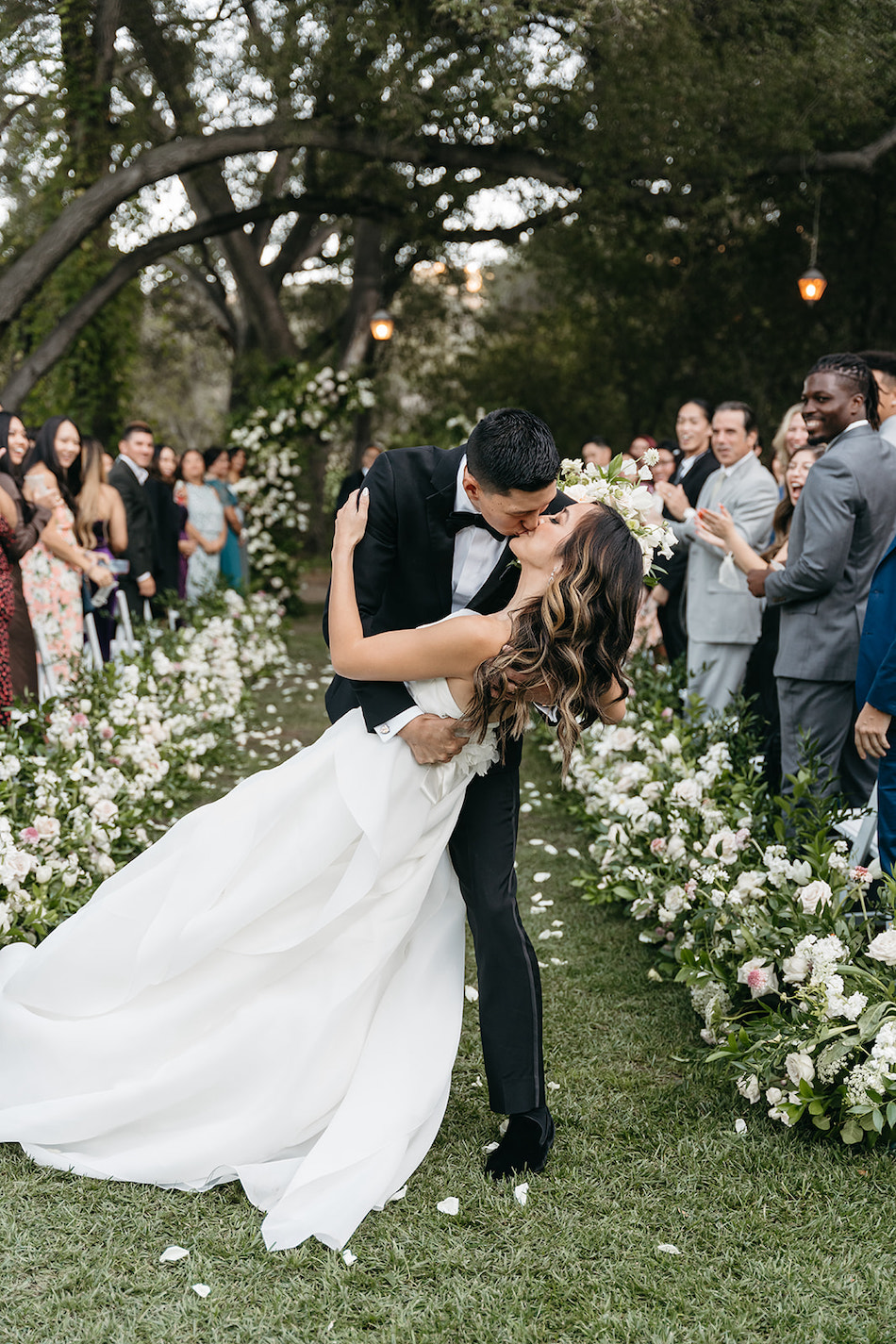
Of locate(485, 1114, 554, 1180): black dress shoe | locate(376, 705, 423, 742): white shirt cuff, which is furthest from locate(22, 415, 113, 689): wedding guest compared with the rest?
locate(485, 1114, 554, 1180): black dress shoe

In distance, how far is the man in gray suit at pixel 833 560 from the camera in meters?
4.53

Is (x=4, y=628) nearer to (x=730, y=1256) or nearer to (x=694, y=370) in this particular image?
(x=730, y=1256)

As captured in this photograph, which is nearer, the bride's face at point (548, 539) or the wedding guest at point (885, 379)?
the bride's face at point (548, 539)

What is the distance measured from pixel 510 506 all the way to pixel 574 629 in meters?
0.35

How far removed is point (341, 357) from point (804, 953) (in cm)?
1640

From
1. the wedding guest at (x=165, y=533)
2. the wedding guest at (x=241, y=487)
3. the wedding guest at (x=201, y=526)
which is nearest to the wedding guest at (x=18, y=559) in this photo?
the wedding guest at (x=165, y=533)

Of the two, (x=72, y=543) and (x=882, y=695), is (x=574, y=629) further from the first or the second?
(x=72, y=543)

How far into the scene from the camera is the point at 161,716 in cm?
697

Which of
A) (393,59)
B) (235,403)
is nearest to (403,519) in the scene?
(393,59)

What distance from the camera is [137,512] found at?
357 inches

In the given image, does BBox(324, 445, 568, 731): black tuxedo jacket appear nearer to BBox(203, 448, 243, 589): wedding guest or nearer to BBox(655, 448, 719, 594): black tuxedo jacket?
BBox(655, 448, 719, 594): black tuxedo jacket

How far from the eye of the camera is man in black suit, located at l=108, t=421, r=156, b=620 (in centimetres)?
895

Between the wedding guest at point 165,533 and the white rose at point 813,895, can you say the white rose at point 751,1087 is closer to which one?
the white rose at point 813,895

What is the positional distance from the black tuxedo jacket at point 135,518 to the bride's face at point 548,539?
654cm
